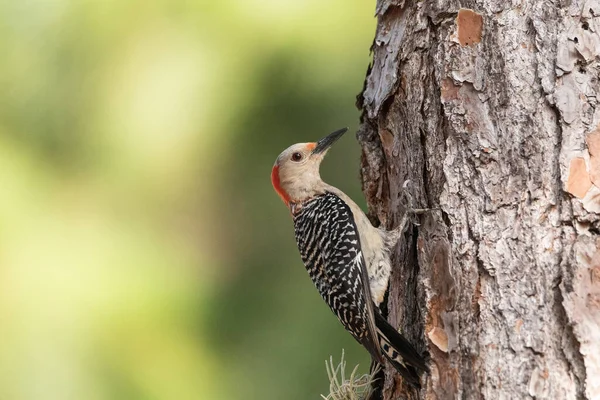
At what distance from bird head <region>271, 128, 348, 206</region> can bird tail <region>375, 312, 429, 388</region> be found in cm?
154

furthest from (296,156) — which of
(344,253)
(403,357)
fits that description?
(403,357)

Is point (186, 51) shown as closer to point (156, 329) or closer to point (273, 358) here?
point (156, 329)

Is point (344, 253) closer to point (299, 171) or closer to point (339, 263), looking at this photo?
point (339, 263)

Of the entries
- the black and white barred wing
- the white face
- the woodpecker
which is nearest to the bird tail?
the woodpecker

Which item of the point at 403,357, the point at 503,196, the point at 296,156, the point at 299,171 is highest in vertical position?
the point at 503,196

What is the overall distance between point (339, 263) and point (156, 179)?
1.54 m

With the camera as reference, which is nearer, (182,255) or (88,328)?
(88,328)

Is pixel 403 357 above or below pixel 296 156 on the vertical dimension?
below

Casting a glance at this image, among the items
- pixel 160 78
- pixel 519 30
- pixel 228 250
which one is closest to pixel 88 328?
pixel 228 250

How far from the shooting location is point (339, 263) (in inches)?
145

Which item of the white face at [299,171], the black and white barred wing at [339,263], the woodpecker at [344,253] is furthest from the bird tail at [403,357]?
the white face at [299,171]

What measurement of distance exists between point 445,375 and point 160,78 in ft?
8.76

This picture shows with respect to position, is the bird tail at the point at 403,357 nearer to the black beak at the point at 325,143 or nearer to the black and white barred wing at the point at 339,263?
the black and white barred wing at the point at 339,263

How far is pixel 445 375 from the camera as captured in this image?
264 cm
